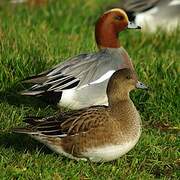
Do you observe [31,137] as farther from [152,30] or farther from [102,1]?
[102,1]

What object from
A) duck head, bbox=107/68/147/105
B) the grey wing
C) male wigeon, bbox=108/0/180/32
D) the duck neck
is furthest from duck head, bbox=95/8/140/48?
male wigeon, bbox=108/0/180/32

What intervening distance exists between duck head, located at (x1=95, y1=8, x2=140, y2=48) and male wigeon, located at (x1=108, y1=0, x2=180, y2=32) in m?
3.29

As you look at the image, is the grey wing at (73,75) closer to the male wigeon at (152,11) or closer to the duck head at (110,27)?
the duck head at (110,27)

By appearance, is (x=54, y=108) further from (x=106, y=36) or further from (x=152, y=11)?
(x=152, y=11)

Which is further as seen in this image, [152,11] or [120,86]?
[152,11]

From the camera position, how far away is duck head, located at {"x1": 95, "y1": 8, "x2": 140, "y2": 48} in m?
6.50

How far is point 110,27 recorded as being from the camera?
21.5ft

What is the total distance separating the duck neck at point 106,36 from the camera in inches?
255

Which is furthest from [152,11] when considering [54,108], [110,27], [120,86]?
[120,86]

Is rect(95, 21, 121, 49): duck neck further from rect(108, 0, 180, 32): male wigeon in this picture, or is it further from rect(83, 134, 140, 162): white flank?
rect(108, 0, 180, 32): male wigeon

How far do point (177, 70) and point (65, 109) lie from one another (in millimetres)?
1320

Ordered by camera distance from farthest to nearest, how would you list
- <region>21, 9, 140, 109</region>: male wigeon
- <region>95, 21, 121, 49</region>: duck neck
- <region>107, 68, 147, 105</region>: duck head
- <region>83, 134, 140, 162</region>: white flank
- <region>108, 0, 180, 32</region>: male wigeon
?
<region>108, 0, 180, 32</region>: male wigeon → <region>95, 21, 121, 49</region>: duck neck → <region>21, 9, 140, 109</region>: male wigeon → <region>107, 68, 147, 105</region>: duck head → <region>83, 134, 140, 162</region>: white flank

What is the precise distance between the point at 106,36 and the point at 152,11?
3.75 m

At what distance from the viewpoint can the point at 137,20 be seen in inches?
396
